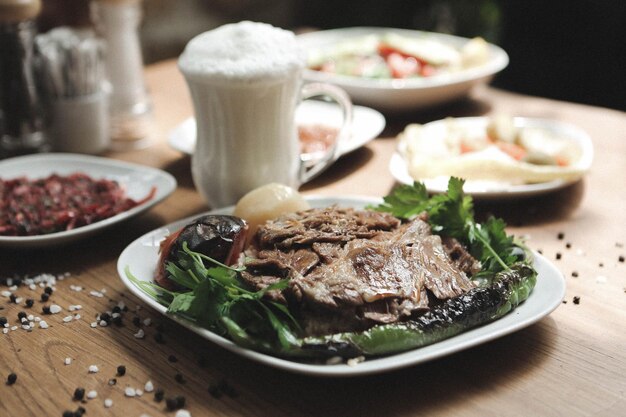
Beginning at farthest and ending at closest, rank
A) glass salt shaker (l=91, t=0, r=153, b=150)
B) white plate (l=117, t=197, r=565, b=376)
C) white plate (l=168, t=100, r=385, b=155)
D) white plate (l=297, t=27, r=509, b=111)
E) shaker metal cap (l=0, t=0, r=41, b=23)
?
white plate (l=297, t=27, r=509, b=111) → glass salt shaker (l=91, t=0, r=153, b=150) → white plate (l=168, t=100, r=385, b=155) → shaker metal cap (l=0, t=0, r=41, b=23) → white plate (l=117, t=197, r=565, b=376)

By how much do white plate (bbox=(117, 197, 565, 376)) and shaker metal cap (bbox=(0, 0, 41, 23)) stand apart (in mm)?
896

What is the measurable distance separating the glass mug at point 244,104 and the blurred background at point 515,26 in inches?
84.7

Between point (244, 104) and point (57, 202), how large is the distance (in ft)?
1.71

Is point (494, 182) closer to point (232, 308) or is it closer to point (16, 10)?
point (232, 308)

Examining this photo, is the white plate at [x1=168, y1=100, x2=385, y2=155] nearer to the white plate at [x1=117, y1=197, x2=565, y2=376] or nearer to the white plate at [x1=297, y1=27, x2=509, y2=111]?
the white plate at [x1=297, y1=27, x2=509, y2=111]

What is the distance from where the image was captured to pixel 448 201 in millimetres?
1407

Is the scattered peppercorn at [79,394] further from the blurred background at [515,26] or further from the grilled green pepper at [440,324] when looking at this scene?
the blurred background at [515,26]

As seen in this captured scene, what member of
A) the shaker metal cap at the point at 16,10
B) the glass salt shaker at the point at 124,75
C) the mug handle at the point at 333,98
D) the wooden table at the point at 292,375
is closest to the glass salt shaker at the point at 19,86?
the shaker metal cap at the point at 16,10

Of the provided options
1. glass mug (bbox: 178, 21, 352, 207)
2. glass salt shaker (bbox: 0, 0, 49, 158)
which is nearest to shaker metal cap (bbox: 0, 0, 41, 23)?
glass salt shaker (bbox: 0, 0, 49, 158)

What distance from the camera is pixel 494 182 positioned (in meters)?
1.84

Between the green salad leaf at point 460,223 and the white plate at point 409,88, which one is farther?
the white plate at point 409,88

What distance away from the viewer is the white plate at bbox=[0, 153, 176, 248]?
160 cm

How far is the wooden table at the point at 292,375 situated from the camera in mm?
1062

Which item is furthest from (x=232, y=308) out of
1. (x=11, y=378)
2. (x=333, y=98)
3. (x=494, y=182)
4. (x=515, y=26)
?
(x=515, y=26)
